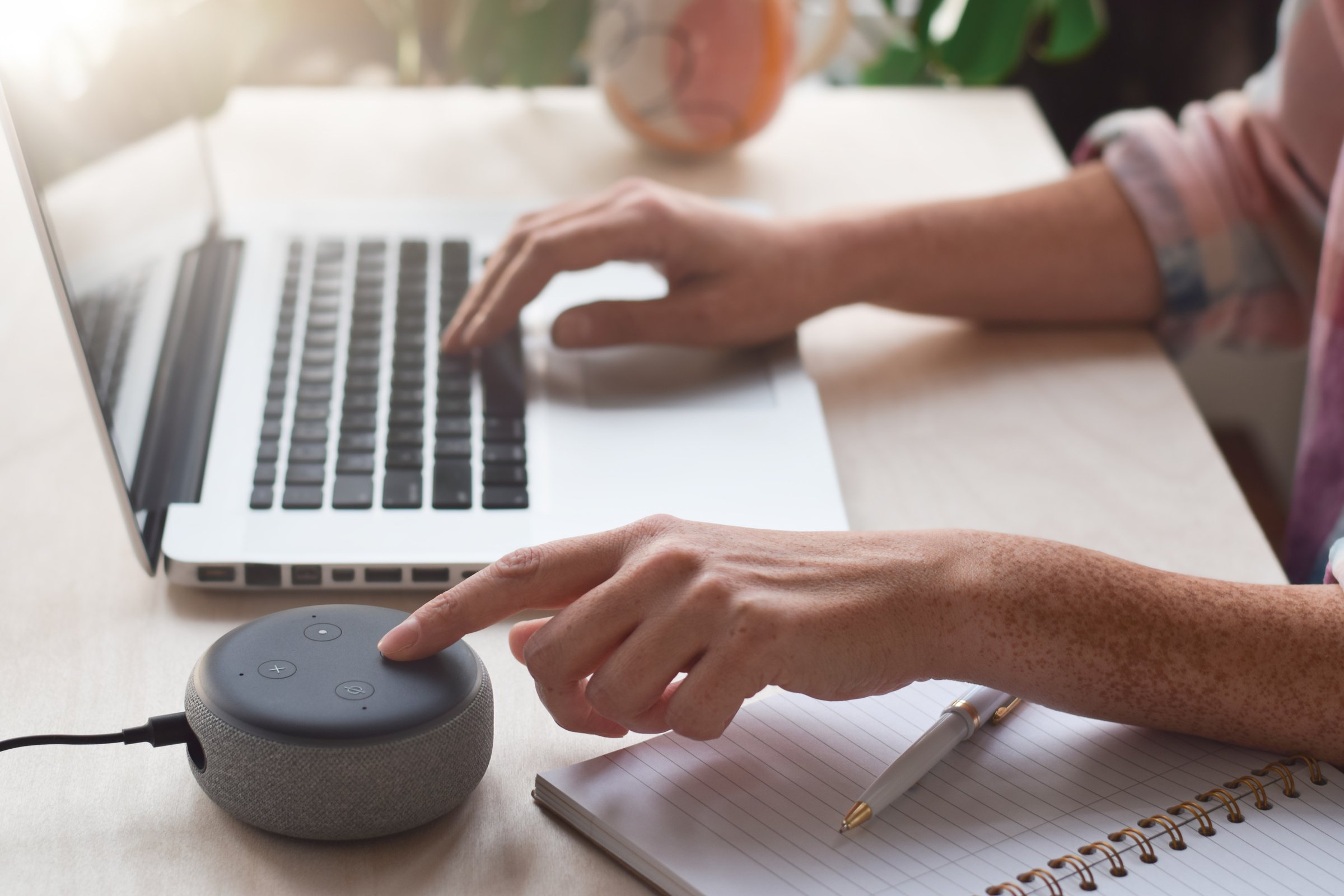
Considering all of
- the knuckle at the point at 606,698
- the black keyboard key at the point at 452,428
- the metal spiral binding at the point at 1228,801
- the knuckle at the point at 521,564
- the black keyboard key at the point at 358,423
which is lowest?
the metal spiral binding at the point at 1228,801

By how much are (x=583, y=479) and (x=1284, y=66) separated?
58cm

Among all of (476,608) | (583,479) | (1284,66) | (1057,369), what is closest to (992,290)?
(1057,369)

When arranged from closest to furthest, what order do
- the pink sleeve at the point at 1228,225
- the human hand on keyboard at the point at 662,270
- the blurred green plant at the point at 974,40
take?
1. the human hand on keyboard at the point at 662,270
2. the pink sleeve at the point at 1228,225
3. the blurred green plant at the point at 974,40

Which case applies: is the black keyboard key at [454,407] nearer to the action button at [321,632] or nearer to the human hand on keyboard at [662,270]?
the human hand on keyboard at [662,270]

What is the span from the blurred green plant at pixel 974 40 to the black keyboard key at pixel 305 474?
94 centimetres

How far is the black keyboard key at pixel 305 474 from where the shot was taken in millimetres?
625

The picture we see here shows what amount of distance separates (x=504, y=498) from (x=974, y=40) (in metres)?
0.92

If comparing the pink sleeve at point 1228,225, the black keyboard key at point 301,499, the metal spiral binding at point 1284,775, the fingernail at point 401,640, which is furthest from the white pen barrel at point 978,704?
the pink sleeve at point 1228,225

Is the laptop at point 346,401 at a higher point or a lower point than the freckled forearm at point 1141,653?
higher

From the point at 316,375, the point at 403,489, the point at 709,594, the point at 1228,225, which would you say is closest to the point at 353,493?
the point at 403,489

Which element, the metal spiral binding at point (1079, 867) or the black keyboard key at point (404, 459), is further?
the black keyboard key at point (404, 459)

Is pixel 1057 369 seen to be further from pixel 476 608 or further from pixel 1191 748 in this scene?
pixel 476 608

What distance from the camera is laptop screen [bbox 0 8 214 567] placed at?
1.84 feet

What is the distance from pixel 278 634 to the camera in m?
0.48
